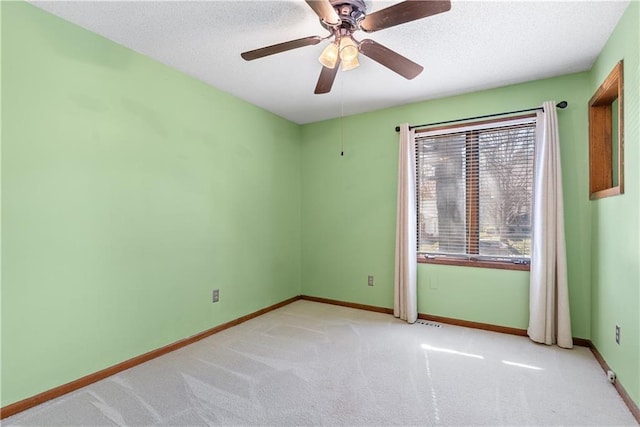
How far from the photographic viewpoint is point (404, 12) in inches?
63.1

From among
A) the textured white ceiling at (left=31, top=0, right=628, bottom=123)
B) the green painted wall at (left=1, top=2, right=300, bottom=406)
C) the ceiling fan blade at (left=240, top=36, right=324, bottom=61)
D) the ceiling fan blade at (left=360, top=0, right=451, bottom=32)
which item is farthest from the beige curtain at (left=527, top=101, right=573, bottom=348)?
the green painted wall at (left=1, top=2, right=300, bottom=406)

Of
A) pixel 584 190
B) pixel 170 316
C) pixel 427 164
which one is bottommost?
pixel 170 316

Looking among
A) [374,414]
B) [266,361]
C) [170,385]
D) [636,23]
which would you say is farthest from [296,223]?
[636,23]

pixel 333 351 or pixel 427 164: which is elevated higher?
pixel 427 164

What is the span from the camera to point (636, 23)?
1.86m

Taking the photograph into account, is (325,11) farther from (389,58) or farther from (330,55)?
(389,58)

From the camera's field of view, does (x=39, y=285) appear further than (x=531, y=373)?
No

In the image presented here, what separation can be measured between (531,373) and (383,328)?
1.32 meters

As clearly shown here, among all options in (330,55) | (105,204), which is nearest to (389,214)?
(330,55)

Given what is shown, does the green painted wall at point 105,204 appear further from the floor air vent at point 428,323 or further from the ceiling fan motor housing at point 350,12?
the floor air vent at point 428,323

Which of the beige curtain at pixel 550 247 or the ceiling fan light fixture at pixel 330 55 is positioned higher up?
the ceiling fan light fixture at pixel 330 55

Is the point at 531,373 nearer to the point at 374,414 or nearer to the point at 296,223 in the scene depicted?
the point at 374,414

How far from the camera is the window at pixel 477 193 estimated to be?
3135 mm

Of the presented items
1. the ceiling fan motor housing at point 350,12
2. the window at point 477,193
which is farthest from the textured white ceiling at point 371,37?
the window at point 477,193
